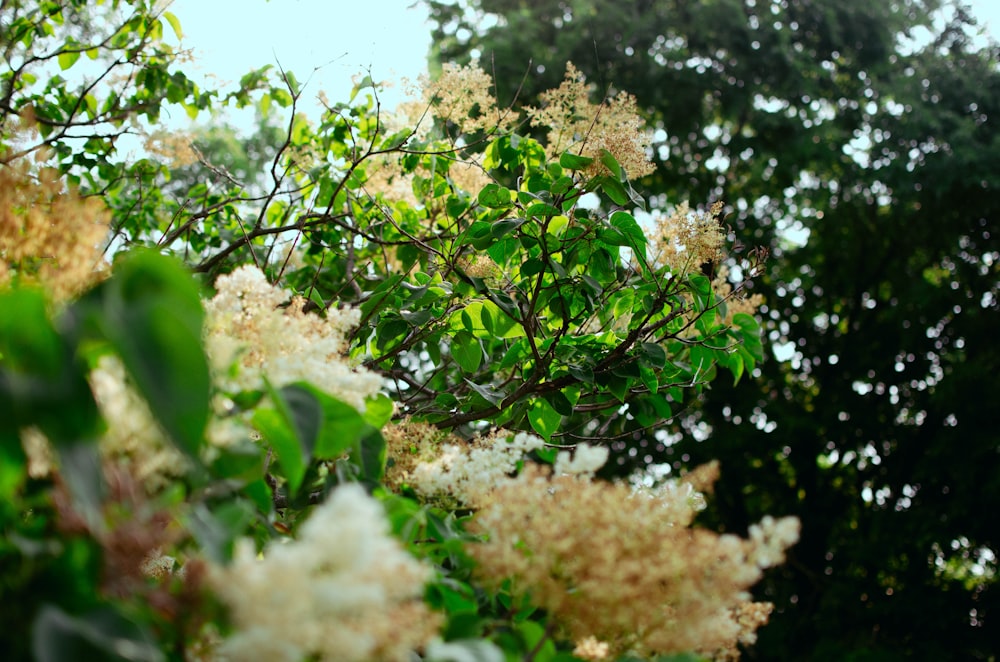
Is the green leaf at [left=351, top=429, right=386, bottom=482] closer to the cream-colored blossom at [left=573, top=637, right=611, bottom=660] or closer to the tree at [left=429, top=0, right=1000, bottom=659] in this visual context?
the cream-colored blossom at [left=573, top=637, right=611, bottom=660]

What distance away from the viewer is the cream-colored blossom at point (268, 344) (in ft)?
2.34

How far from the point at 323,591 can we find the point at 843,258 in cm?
725

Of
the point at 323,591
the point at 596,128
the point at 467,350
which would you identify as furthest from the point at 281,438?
the point at 596,128

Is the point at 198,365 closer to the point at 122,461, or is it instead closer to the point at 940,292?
the point at 122,461

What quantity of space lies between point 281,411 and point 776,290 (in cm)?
684

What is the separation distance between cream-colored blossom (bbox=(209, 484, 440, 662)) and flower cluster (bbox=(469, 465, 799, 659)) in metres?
0.19

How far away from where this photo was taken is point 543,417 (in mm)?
1693

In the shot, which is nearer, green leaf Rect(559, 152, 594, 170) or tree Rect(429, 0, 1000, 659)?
green leaf Rect(559, 152, 594, 170)

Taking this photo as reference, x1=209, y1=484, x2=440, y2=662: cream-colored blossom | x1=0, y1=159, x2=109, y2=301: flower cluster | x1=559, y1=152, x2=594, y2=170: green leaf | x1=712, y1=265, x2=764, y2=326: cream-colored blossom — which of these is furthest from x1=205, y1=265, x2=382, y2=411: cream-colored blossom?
x1=712, y1=265, x2=764, y2=326: cream-colored blossom

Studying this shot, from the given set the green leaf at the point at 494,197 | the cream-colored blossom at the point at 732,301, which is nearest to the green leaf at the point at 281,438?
the green leaf at the point at 494,197

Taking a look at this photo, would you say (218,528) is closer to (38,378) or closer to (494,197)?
(38,378)

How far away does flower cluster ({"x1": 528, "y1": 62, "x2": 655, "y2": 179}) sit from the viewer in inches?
61.0

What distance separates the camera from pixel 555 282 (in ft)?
5.34

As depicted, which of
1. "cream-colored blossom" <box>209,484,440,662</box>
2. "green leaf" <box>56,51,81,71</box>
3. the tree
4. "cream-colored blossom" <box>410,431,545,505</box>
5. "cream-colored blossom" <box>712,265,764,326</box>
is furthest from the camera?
the tree
